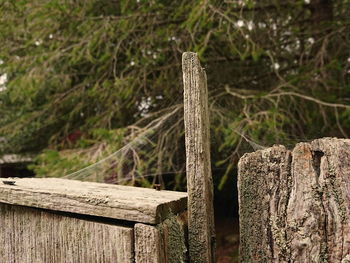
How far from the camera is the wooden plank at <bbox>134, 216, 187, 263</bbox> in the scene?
1190 mm

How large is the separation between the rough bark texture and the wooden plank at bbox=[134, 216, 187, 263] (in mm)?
203

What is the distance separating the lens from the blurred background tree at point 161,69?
12.7 feet

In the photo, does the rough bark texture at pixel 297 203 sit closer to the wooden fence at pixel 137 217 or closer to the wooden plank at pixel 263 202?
the wooden plank at pixel 263 202

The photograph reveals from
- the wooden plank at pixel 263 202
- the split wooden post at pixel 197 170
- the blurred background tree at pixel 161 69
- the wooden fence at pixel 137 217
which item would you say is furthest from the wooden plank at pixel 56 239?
the blurred background tree at pixel 161 69

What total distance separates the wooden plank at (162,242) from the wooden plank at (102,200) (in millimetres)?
27

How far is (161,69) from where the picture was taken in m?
4.70

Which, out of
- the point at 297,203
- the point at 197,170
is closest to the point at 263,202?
the point at 297,203

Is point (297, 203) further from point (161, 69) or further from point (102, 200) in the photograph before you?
point (161, 69)

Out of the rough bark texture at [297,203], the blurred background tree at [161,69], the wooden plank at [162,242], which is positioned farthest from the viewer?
the blurred background tree at [161,69]

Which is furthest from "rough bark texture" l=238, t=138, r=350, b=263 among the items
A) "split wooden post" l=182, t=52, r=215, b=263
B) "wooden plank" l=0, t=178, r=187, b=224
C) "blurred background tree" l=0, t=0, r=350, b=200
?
"blurred background tree" l=0, t=0, r=350, b=200

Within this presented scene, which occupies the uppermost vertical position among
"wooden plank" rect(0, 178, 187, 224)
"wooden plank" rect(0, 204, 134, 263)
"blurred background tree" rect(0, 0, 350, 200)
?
"blurred background tree" rect(0, 0, 350, 200)

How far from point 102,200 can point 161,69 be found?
3.56m

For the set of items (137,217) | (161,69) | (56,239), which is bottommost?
(56,239)

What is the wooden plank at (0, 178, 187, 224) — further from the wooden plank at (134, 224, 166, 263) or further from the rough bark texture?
the rough bark texture
